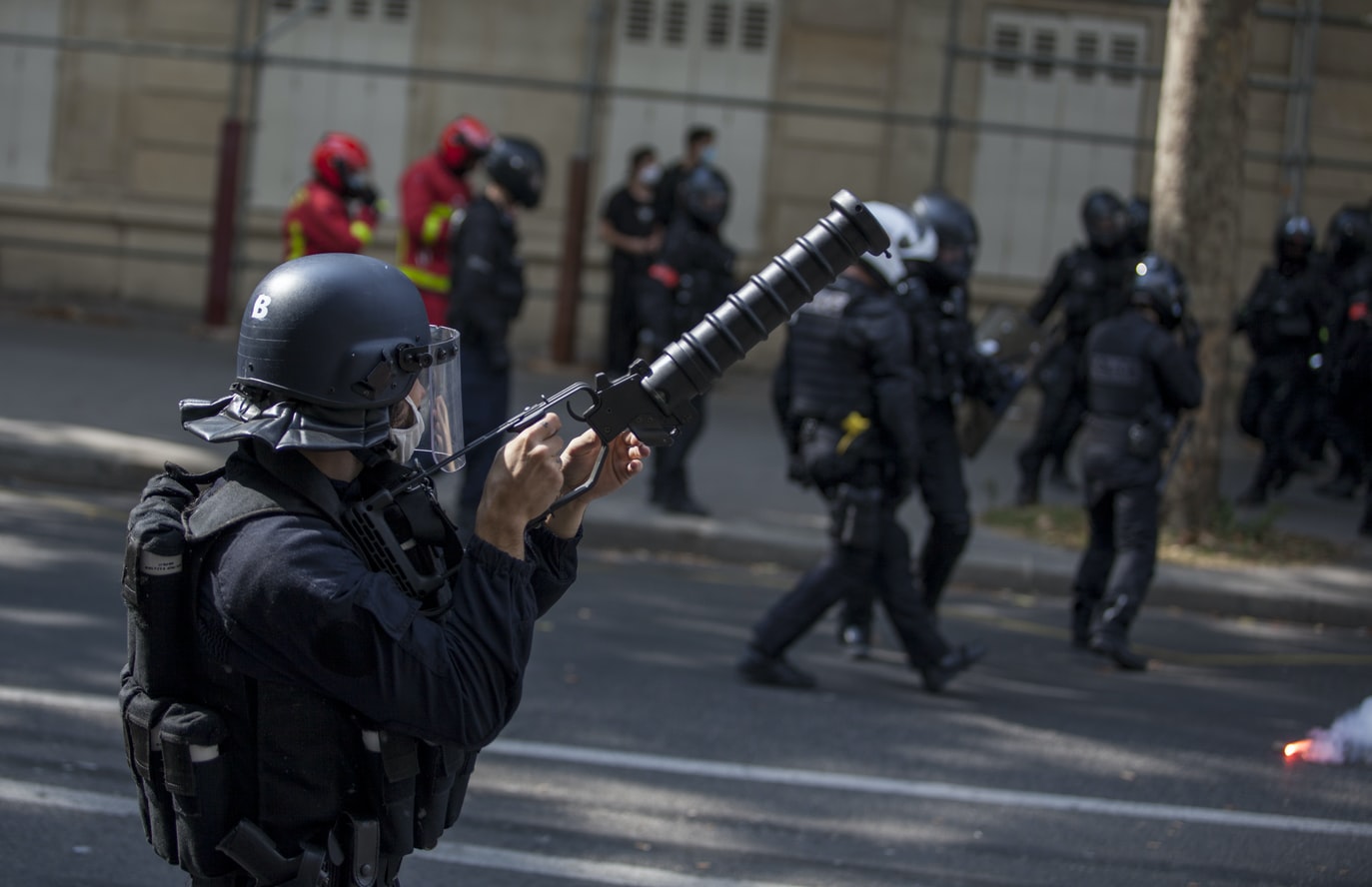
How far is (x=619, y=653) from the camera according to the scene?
6.50 m

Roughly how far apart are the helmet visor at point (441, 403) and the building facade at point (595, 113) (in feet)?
37.7

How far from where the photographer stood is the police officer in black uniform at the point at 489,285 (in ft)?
25.9

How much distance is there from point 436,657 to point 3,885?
221 cm

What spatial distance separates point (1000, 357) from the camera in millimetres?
7129

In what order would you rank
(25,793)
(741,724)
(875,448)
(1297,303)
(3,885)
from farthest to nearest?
(1297,303)
(875,448)
(741,724)
(25,793)
(3,885)

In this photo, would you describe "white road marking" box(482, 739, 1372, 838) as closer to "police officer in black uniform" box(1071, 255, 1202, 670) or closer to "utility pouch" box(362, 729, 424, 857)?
"police officer in black uniform" box(1071, 255, 1202, 670)

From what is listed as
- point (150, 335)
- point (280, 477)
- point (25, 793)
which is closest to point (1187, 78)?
point (25, 793)

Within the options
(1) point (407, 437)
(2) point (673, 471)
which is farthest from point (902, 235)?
(1) point (407, 437)

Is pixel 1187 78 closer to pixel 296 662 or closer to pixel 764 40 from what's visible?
pixel 764 40

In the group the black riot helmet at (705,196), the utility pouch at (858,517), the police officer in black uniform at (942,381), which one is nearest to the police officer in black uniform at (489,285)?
the black riot helmet at (705,196)

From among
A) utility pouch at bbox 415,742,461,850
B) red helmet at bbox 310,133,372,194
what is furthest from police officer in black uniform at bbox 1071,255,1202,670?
utility pouch at bbox 415,742,461,850

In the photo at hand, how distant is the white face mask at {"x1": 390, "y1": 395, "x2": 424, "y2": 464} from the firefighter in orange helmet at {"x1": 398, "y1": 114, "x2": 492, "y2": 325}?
6049mm

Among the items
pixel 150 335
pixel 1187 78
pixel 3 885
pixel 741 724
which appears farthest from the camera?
pixel 150 335

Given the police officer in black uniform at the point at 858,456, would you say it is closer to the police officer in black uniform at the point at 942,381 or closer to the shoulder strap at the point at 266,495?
the police officer in black uniform at the point at 942,381
